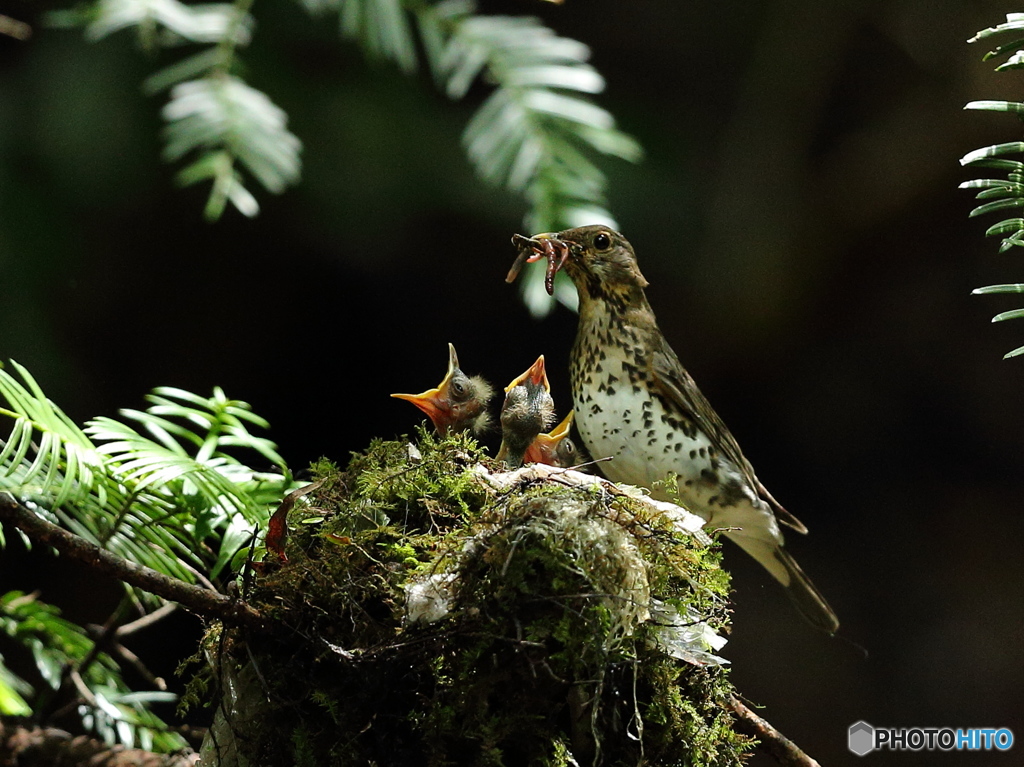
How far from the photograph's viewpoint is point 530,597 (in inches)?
38.2

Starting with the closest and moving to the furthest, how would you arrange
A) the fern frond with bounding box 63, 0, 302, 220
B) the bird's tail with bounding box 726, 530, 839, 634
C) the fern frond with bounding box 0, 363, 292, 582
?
the fern frond with bounding box 0, 363, 292, 582, the fern frond with bounding box 63, 0, 302, 220, the bird's tail with bounding box 726, 530, 839, 634

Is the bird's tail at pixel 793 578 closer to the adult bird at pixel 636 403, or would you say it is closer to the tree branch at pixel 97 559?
the adult bird at pixel 636 403

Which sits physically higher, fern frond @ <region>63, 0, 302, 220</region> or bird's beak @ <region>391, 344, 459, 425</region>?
fern frond @ <region>63, 0, 302, 220</region>

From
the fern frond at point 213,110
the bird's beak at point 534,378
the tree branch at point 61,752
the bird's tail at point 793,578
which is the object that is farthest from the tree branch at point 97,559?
the bird's tail at point 793,578

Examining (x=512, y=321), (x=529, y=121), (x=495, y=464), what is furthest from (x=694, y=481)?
(x=512, y=321)

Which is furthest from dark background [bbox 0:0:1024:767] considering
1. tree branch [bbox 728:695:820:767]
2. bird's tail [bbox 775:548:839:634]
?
tree branch [bbox 728:695:820:767]

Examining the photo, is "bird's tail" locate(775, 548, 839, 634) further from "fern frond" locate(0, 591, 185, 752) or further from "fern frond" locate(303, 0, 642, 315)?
"fern frond" locate(0, 591, 185, 752)

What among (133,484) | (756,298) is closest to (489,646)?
(133,484)

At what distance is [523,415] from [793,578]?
2.34 ft

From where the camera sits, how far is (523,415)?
63.1 inches

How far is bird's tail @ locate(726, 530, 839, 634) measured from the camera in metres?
1.88

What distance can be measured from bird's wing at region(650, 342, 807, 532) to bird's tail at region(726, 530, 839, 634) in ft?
0.29

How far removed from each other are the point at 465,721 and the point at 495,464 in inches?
19.7

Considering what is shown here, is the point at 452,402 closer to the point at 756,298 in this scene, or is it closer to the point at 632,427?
the point at 632,427
